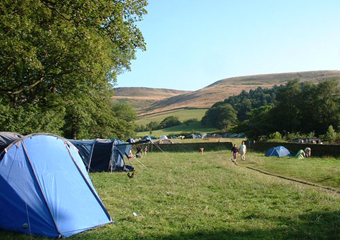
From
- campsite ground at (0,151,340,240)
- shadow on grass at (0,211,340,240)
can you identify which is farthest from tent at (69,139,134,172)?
shadow on grass at (0,211,340,240)

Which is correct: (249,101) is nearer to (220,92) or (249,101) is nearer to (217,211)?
(220,92)

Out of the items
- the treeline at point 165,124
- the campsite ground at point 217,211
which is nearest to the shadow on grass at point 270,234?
the campsite ground at point 217,211

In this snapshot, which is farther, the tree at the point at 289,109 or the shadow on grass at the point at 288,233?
the tree at the point at 289,109

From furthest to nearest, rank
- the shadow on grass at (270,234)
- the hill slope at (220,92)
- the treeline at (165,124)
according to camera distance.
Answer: the hill slope at (220,92), the treeline at (165,124), the shadow on grass at (270,234)

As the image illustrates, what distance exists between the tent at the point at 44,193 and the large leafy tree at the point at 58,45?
4.92 meters

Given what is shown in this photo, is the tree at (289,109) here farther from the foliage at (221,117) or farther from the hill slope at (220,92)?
the hill slope at (220,92)

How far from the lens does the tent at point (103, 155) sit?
17453 millimetres

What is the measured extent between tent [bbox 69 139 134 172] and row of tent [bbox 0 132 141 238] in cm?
956

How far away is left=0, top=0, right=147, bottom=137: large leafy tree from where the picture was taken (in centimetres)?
1055

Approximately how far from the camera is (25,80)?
17547 millimetres

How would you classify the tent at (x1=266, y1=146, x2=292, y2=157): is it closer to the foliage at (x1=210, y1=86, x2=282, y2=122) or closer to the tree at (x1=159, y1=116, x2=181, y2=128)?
the foliage at (x1=210, y1=86, x2=282, y2=122)

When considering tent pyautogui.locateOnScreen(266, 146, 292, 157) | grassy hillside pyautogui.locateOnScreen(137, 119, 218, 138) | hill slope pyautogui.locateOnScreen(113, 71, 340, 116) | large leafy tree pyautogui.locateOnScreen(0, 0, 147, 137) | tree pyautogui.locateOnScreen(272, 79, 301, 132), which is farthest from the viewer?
hill slope pyautogui.locateOnScreen(113, 71, 340, 116)

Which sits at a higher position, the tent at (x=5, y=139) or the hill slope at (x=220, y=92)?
the hill slope at (x=220, y=92)

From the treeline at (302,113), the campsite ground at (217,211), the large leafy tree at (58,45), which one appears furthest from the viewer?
the treeline at (302,113)
